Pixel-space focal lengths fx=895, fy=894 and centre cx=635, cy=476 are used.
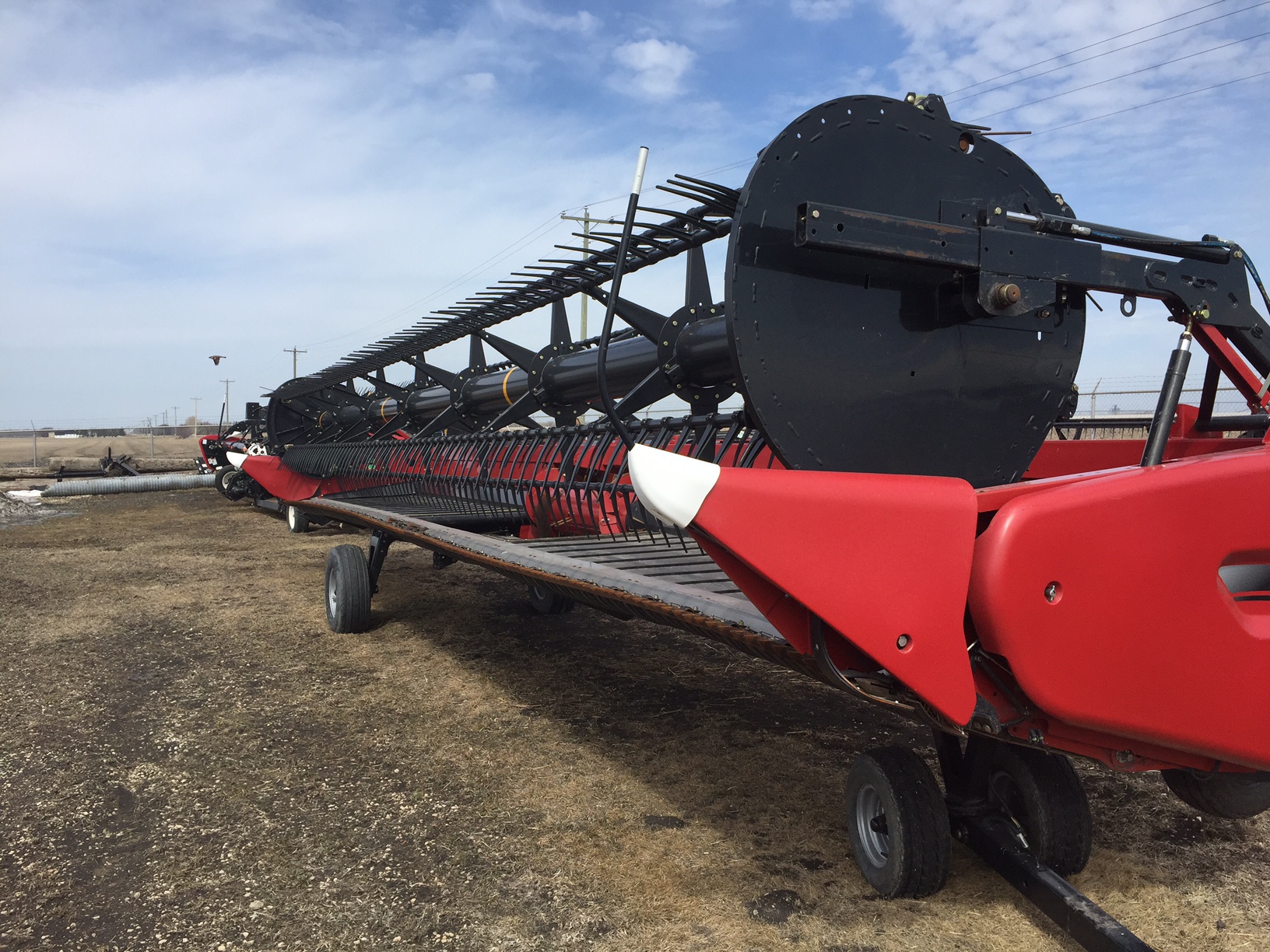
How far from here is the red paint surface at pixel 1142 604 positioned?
1.76 m

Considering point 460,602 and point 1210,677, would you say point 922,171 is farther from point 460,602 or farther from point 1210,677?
point 460,602

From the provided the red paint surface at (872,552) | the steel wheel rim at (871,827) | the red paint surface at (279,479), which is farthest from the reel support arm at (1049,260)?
the red paint surface at (279,479)

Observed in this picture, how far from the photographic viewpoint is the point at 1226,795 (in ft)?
7.88

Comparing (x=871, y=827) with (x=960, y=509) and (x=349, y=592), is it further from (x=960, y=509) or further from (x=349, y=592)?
(x=349, y=592)

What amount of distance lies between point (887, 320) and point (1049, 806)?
138cm

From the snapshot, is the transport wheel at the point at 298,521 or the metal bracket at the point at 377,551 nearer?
the metal bracket at the point at 377,551

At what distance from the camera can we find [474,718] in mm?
4141

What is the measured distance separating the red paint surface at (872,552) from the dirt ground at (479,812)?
3.01 feet

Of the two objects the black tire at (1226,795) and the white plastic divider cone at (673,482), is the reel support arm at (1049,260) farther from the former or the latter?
the black tire at (1226,795)

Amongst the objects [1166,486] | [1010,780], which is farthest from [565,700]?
[1166,486]

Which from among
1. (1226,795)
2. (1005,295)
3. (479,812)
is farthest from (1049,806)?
(479,812)

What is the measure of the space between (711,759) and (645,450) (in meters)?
2.18

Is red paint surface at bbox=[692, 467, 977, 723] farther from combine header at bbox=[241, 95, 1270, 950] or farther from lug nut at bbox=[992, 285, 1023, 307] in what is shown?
lug nut at bbox=[992, 285, 1023, 307]

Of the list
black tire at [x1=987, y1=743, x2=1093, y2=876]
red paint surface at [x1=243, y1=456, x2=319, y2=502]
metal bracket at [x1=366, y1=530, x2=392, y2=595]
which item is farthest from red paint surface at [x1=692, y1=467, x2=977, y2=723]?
red paint surface at [x1=243, y1=456, x2=319, y2=502]
